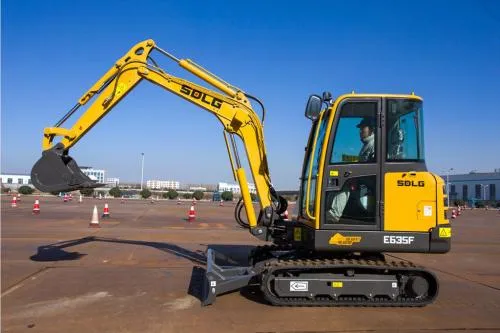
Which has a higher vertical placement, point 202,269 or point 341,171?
point 341,171

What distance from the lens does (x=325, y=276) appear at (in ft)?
22.1

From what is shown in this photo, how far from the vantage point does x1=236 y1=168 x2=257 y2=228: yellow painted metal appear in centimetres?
812

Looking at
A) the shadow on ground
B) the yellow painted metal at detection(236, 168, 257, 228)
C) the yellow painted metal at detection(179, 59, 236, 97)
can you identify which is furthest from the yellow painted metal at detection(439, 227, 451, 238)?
the yellow painted metal at detection(179, 59, 236, 97)

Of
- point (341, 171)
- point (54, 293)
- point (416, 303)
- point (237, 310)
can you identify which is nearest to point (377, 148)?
point (341, 171)

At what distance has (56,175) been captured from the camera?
8352 millimetres

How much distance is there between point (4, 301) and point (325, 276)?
4.48m

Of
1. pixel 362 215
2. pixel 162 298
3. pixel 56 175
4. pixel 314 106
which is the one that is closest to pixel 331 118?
pixel 314 106

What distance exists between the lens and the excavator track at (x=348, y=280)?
6617 millimetres

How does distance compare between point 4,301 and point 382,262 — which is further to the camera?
point 382,262

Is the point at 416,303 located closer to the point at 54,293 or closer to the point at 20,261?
the point at 54,293

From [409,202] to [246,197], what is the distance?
2.80 m

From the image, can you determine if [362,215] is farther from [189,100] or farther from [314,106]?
[189,100]

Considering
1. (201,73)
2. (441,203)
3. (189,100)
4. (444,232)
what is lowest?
(444,232)

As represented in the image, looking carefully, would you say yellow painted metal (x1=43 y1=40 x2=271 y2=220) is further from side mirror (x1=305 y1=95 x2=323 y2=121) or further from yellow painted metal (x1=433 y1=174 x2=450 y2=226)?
yellow painted metal (x1=433 y1=174 x2=450 y2=226)
